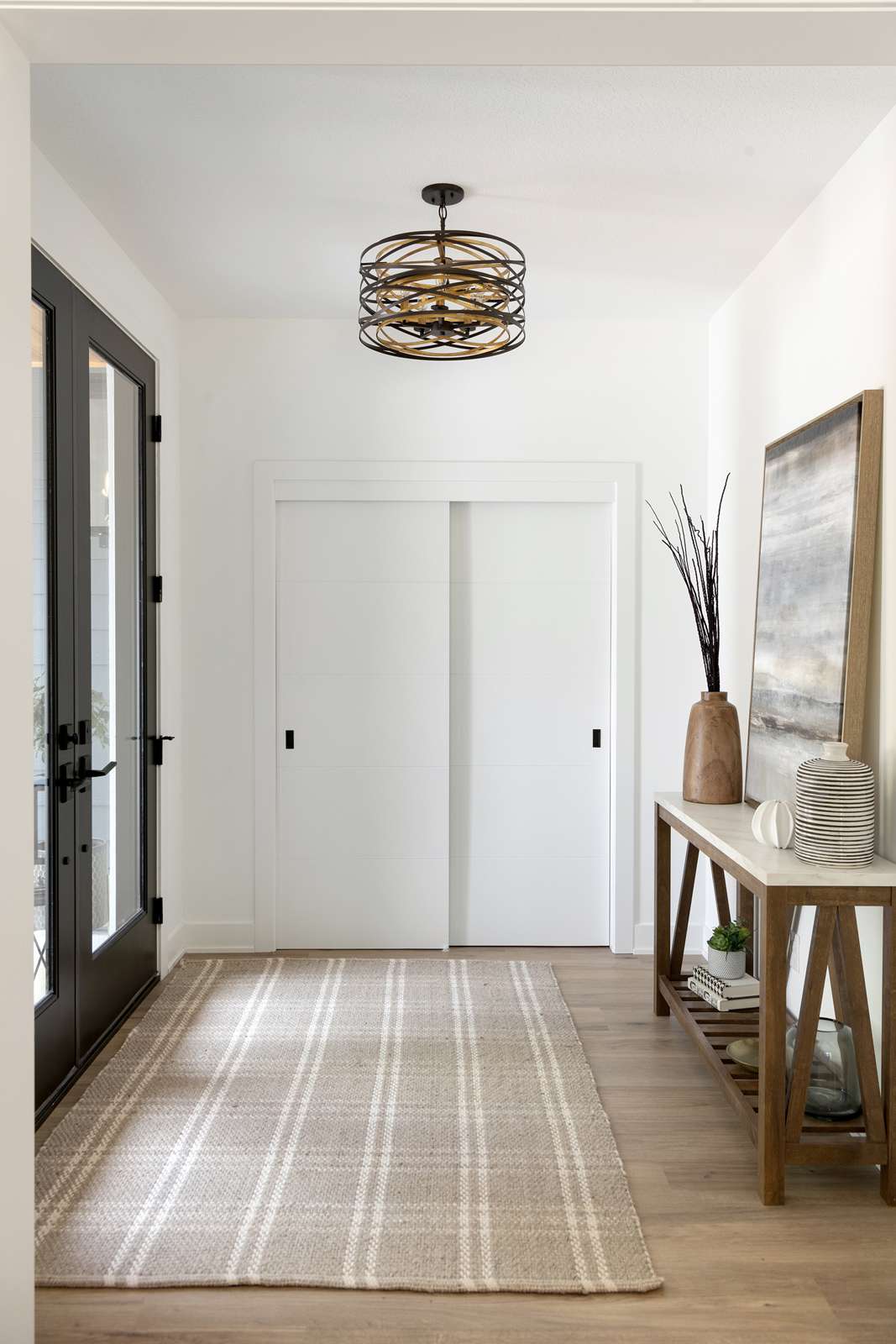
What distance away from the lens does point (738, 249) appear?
3703 mm

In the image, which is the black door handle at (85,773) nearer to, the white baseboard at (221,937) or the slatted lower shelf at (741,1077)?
the white baseboard at (221,937)

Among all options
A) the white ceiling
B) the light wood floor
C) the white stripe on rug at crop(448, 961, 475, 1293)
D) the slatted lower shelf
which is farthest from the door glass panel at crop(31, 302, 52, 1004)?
the slatted lower shelf

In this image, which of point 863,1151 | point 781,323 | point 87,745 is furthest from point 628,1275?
point 781,323

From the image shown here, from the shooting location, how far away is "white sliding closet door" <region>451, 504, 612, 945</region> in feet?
15.1

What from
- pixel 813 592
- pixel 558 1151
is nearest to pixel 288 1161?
pixel 558 1151

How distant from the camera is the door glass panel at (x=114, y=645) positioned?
3453 mm

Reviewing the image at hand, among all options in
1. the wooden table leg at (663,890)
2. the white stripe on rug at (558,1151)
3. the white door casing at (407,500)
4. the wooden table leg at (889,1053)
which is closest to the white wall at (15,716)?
the white stripe on rug at (558,1151)

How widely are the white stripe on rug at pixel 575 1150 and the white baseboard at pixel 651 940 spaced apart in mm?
772

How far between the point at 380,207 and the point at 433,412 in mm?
1248

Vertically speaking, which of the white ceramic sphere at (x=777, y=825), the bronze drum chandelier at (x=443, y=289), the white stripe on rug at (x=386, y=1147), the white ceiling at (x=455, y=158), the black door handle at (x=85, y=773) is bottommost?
the white stripe on rug at (x=386, y=1147)

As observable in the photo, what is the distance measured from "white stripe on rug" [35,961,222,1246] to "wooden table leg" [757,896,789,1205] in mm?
1611

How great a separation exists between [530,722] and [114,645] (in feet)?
5.89

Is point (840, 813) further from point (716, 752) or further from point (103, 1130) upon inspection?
point (103, 1130)

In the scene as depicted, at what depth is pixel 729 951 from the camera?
3.19m
